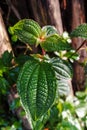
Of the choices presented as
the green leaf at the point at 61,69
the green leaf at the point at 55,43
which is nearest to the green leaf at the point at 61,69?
the green leaf at the point at 61,69

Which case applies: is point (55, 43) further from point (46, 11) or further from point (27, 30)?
point (46, 11)

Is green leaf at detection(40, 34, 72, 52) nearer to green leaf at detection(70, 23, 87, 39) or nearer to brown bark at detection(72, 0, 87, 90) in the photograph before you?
green leaf at detection(70, 23, 87, 39)

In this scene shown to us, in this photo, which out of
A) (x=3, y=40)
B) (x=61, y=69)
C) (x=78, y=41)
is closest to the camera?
(x=61, y=69)

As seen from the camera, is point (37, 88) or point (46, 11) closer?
point (37, 88)

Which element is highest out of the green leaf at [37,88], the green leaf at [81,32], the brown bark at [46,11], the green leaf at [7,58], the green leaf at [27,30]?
the brown bark at [46,11]

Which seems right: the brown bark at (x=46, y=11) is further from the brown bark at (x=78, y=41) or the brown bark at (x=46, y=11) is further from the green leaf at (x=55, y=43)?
the green leaf at (x=55, y=43)

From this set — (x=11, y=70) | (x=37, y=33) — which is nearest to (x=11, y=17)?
(x=11, y=70)

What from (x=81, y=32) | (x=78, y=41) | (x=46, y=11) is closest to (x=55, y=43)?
(x=81, y=32)

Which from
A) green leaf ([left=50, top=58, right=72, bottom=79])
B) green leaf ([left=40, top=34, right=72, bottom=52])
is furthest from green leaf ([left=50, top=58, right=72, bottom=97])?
green leaf ([left=40, top=34, right=72, bottom=52])
